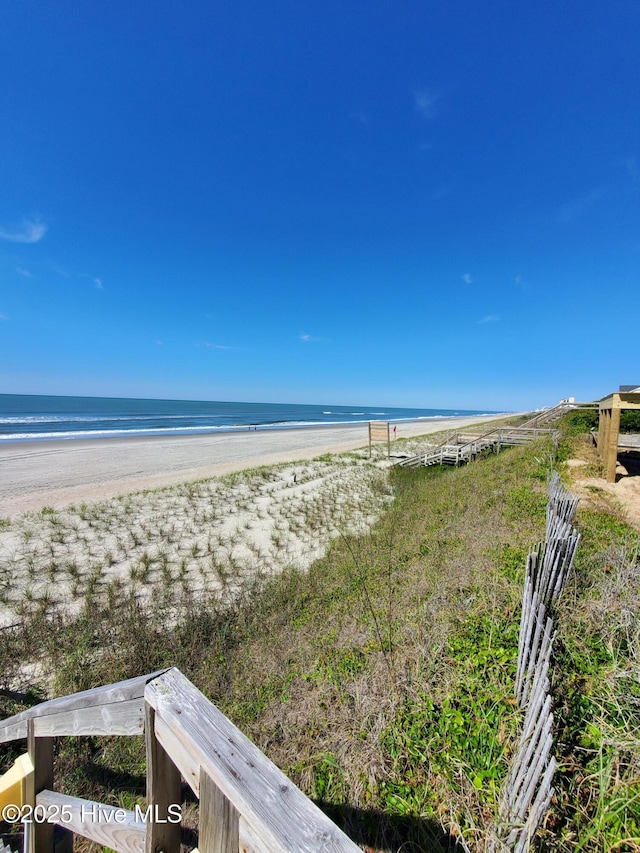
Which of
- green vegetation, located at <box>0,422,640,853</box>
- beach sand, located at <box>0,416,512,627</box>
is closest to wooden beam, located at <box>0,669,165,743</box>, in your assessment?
green vegetation, located at <box>0,422,640,853</box>

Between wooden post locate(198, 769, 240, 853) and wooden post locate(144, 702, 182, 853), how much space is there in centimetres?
43

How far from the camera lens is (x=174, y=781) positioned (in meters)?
1.47

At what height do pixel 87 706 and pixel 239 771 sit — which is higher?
pixel 239 771

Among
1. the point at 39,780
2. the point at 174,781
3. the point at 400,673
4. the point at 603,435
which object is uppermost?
the point at 603,435

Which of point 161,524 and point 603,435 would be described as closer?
point 161,524

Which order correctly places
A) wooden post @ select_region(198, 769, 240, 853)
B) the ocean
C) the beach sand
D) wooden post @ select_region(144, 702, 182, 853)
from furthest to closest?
the ocean → the beach sand → wooden post @ select_region(144, 702, 182, 853) → wooden post @ select_region(198, 769, 240, 853)

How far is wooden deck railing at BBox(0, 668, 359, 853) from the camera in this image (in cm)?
90

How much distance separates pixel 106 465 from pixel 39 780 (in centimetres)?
1838

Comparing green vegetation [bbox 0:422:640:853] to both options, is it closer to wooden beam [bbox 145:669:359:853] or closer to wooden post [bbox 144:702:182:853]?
wooden post [bbox 144:702:182:853]

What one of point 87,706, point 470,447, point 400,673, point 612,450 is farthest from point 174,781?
point 470,447

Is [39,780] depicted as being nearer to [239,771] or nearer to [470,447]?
[239,771]

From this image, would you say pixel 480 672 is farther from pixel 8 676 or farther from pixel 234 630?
pixel 8 676

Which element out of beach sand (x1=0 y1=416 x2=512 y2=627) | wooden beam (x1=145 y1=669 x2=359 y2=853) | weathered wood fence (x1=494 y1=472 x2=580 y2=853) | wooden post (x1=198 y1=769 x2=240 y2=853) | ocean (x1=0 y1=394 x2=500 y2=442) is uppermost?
ocean (x1=0 y1=394 x2=500 y2=442)

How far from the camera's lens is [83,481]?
14.1m
